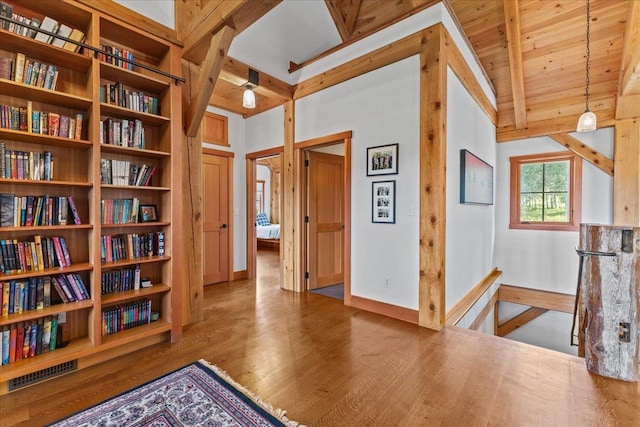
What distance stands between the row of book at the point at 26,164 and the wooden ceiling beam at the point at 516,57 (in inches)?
176

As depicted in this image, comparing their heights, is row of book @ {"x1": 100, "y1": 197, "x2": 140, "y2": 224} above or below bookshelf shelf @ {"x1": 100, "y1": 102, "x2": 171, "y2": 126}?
below

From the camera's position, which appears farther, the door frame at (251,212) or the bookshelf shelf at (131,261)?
the door frame at (251,212)

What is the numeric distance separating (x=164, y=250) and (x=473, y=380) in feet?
8.61

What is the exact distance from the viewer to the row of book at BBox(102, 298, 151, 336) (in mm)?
2285

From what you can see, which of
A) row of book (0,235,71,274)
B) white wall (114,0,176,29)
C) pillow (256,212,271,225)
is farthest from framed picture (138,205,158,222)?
pillow (256,212,271,225)

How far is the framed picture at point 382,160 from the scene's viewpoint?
3.08 m

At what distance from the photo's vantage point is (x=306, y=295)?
3.90m

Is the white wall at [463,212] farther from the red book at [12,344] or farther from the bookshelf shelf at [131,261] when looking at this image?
the red book at [12,344]

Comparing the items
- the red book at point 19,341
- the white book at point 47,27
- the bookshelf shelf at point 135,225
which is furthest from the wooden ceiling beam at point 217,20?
the red book at point 19,341

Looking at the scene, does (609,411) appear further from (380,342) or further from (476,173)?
(476,173)

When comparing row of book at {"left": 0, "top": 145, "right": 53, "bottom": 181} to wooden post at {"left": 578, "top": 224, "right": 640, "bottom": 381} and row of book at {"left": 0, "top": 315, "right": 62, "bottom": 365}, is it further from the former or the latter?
wooden post at {"left": 578, "top": 224, "right": 640, "bottom": 381}

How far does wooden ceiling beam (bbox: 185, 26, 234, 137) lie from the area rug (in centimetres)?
215

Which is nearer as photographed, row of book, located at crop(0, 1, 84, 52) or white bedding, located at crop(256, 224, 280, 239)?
row of book, located at crop(0, 1, 84, 52)

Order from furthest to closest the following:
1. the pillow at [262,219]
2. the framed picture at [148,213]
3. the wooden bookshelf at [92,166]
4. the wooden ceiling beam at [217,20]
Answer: the pillow at [262,219]
the framed picture at [148,213]
the wooden ceiling beam at [217,20]
the wooden bookshelf at [92,166]
